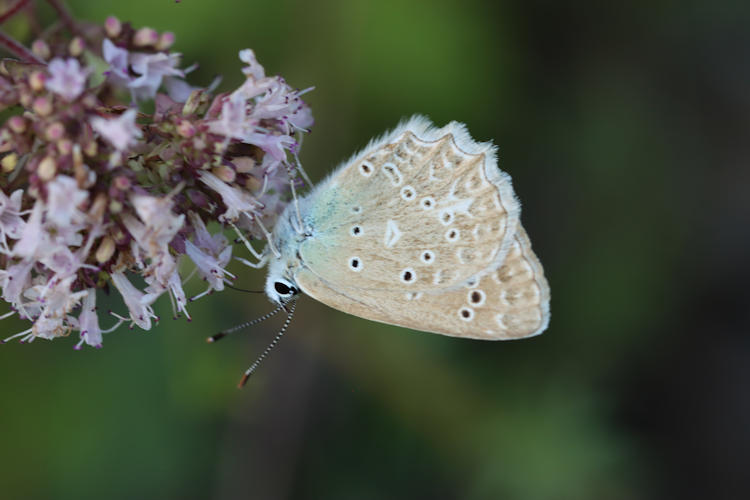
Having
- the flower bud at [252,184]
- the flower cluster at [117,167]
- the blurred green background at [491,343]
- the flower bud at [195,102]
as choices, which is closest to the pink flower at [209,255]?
the flower cluster at [117,167]

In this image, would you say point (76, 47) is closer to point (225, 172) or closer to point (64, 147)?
point (64, 147)

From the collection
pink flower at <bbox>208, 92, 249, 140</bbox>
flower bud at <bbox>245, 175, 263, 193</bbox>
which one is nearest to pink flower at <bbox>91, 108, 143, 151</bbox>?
pink flower at <bbox>208, 92, 249, 140</bbox>

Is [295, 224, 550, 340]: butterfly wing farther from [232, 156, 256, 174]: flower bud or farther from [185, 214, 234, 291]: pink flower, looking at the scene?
[232, 156, 256, 174]: flower bud

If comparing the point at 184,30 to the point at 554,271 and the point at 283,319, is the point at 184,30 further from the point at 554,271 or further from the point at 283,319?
the point at 554,271

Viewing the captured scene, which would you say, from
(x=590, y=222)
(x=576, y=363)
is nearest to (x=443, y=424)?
(x=576, y=363)

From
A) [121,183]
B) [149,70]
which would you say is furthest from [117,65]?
[121,183]

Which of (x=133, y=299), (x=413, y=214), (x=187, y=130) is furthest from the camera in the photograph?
(x=413, y=214)

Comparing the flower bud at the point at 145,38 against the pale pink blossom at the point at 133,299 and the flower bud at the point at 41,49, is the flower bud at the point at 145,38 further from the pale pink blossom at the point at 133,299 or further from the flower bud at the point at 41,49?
the pale pink blossom at the point at 133,299
